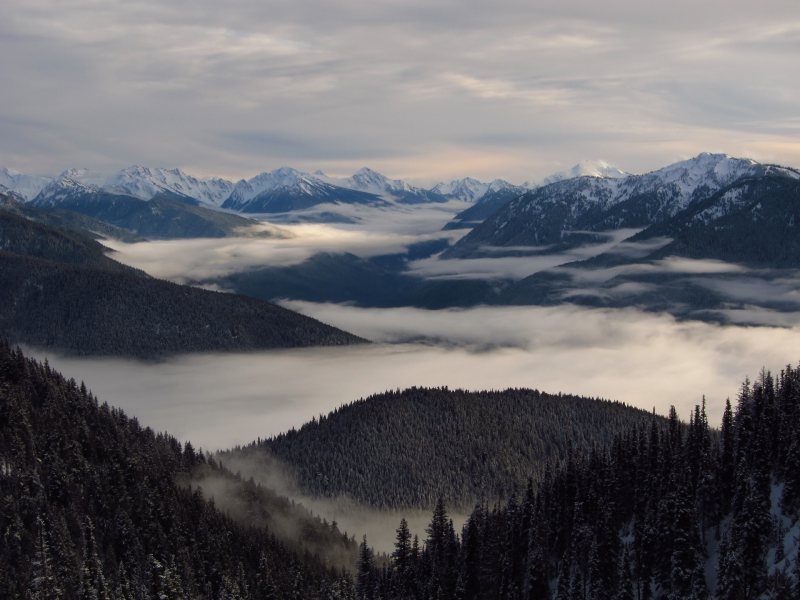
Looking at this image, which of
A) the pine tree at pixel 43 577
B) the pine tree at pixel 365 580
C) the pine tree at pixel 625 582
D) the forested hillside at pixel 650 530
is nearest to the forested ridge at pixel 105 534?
the pine tree at pixel 43 577

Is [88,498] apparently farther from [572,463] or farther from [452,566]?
[572,463]

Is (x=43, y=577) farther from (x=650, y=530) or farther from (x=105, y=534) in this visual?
(x=650, y=530)

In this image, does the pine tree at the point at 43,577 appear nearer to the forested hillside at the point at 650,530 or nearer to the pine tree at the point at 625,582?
the forested hillside at the point at 650,530

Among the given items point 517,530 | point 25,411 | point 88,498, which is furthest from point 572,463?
point 25,411

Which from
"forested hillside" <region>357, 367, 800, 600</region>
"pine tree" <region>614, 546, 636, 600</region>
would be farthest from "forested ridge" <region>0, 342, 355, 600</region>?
"pine tree" <region>614, 546, 636, 600</region>

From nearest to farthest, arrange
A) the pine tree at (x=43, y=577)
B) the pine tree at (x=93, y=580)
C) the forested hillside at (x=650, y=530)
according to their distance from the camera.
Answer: the forested hillside at (x=650, y=530)
the pine tree at (x=43, y=577)
the pine tree at (x=93, y=580)

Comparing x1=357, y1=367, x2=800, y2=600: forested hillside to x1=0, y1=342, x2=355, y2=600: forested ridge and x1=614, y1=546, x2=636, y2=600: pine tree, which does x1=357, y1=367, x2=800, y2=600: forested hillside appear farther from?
x1=0, y1=342, x2=355, y2=600: forested ridge
